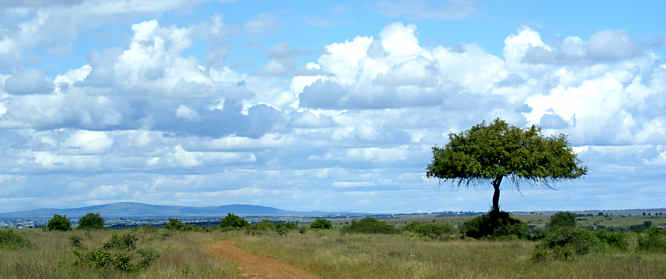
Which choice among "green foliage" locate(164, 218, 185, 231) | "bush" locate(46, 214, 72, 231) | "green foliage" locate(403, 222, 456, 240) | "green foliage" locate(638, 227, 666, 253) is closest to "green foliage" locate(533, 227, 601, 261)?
"green foliage" locate(638, 227, 666, 253)

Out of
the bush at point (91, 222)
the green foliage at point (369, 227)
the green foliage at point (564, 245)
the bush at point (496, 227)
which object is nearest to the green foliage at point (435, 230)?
the bush at point (496, 227)

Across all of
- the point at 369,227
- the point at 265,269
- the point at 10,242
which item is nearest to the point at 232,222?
the point at 369,227

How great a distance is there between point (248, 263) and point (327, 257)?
12.3ft

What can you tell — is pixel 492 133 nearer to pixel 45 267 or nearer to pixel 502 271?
pixel 502 271

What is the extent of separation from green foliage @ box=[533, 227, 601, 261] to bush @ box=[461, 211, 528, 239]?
14152mm

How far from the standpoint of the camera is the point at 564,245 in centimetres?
3002

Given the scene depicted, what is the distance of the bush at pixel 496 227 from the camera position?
47.0m

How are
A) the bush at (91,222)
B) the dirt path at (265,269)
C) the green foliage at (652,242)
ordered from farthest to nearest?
the bush at (91,222)
the green foliage at (652,242)
the dirt path at (265,269)

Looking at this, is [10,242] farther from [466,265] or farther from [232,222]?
[232,222]

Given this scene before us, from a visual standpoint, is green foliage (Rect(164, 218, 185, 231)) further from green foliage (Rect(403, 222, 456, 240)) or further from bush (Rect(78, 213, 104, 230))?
green foliage (Rect(403, 222, 456, 240))

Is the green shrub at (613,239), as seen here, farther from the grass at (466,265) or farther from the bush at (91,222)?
the bush at (91,222)

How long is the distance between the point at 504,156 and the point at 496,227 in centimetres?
545

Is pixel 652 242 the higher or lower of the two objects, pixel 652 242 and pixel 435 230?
the lower

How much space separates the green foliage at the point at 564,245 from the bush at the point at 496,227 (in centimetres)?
1415
